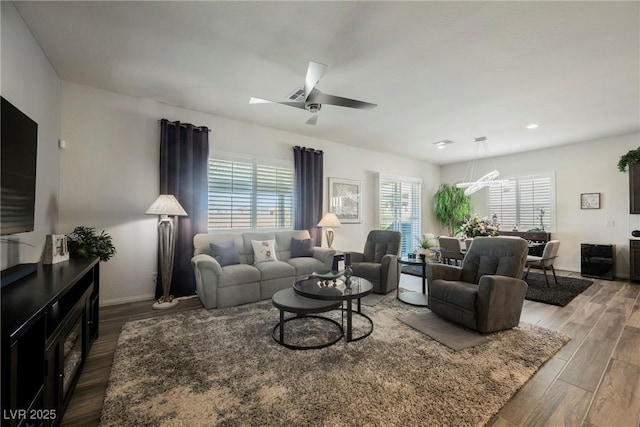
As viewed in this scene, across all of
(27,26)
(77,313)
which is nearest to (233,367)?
(77,313)

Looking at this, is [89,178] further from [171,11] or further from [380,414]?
[380,414]

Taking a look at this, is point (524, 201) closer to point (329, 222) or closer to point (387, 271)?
point (387, 271)

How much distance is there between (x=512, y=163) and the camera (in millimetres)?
6895

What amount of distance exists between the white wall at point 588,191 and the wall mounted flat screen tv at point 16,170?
8.61m

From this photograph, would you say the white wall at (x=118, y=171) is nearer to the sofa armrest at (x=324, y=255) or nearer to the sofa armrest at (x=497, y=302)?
the sofa armrest at (x=324, y=255)

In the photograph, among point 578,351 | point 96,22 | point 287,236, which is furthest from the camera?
point 287,236

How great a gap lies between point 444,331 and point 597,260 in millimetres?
4829

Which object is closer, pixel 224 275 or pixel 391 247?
pixel 224 275

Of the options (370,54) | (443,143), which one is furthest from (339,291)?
(443,143)

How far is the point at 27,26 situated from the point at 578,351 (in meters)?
5.77

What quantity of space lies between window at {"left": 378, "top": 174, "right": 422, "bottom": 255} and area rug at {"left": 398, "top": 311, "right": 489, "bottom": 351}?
3639 mm

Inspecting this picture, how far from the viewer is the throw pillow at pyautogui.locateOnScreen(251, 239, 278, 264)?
4.28 meters

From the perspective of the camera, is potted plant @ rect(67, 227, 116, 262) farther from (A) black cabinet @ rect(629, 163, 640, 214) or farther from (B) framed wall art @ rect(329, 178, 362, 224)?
(A) black cabinet @ rect(629, 163, 640, 214)

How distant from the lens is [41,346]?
54.4 inches
